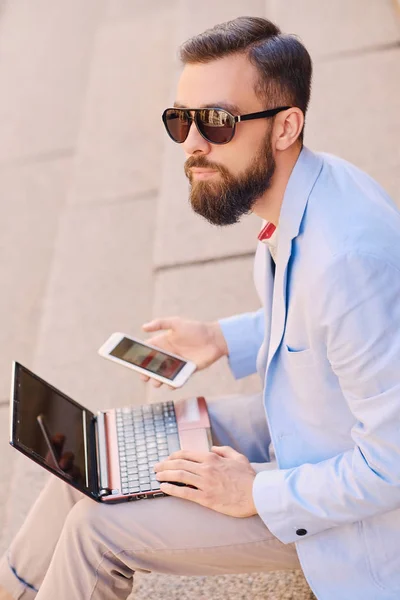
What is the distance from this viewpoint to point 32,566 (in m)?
1.56

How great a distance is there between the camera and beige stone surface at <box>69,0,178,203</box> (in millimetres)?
3389

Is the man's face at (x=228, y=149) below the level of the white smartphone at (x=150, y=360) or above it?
above

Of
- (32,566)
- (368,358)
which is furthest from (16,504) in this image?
(368,358)

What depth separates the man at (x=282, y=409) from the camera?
122 cm

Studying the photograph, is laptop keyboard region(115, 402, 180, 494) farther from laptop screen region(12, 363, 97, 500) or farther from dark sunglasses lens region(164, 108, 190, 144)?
dark sunglasses lens region(164, 108, 190, 144)

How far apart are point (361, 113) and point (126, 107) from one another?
1344mm

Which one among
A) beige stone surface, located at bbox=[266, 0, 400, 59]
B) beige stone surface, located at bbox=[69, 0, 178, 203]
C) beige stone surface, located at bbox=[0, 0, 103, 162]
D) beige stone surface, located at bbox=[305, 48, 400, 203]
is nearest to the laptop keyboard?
beige stone surface, located at bbox=[305, 48, 400, 203]

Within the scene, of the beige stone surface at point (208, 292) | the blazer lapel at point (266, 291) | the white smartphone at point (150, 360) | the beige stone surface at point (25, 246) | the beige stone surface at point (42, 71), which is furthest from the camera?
the beige stone surface at point (42, 71)

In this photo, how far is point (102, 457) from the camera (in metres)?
1.55

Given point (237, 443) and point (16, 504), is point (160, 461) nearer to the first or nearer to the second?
point (237, 443)

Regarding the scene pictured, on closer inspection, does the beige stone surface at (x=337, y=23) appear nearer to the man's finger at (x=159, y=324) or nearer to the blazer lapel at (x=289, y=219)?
the man's finger at (x=159, y=324)

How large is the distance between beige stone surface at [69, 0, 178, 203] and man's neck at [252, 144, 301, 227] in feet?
6.27

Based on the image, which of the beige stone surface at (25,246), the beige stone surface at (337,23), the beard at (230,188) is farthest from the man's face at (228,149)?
the beige stone surface at (337,23)

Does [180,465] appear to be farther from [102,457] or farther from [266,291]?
[266,291]
